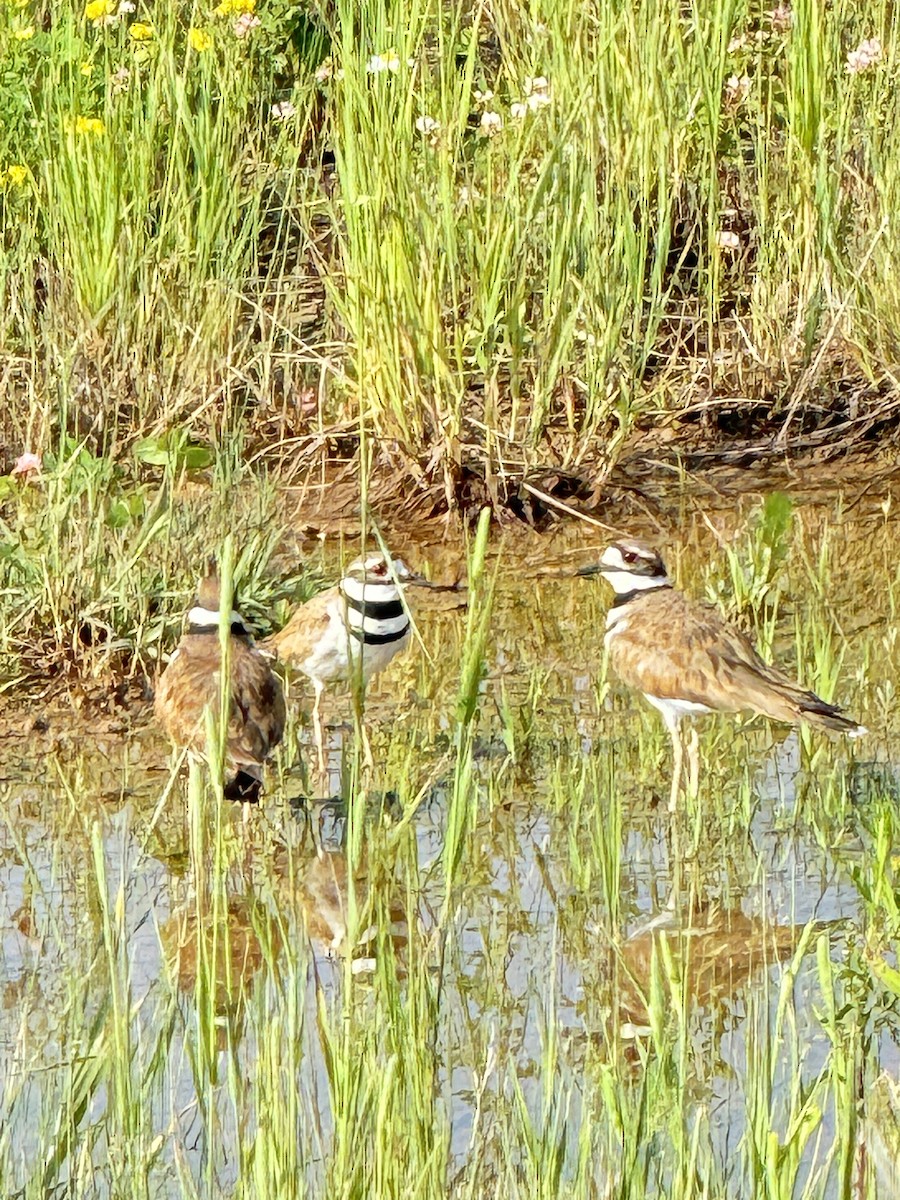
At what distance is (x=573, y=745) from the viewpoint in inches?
244

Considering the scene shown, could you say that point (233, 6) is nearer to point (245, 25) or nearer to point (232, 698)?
point (245, 25)

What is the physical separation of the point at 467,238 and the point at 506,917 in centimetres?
337

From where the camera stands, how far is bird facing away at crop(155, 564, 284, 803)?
5.58 meters

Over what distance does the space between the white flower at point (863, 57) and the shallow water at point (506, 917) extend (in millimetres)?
1958

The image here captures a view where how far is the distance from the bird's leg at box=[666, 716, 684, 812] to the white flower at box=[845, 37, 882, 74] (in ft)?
10.9

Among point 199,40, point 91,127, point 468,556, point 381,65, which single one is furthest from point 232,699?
point 199,40

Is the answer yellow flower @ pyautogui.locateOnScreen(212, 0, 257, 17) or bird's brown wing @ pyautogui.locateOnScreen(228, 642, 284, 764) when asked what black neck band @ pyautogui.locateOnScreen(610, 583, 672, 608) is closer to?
bird's brown wing @ pyautogui.locateOnScreen(228, 642, 284, 764)

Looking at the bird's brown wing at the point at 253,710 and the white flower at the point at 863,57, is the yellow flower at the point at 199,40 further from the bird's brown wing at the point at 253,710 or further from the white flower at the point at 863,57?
the bird's brown wing at the point at 253,710

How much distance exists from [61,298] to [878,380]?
3.02 metres

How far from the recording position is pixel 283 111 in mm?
9320

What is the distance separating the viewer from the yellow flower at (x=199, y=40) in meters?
8.70

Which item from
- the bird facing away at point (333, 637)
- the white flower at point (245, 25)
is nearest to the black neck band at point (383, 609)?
the bird facing away at point (333, 637)

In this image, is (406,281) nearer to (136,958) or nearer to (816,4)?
(816,4)

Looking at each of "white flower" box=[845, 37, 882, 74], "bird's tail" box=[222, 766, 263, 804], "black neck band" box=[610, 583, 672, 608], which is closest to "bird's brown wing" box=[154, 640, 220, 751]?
"bird's tail" box=[222, 766, 263, 804]
